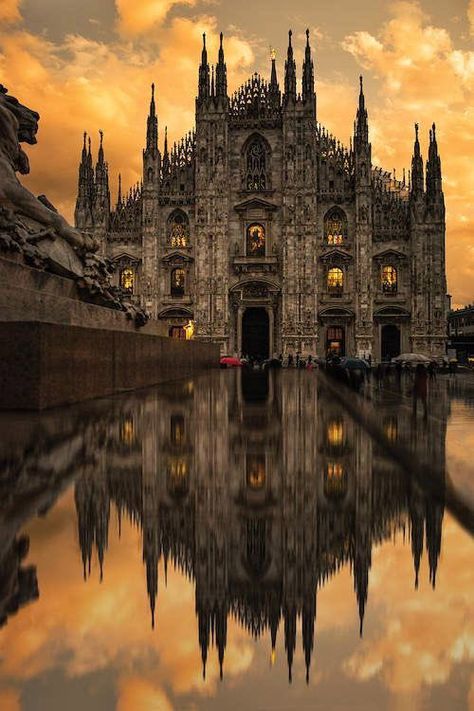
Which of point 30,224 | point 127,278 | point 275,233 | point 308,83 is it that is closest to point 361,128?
point 308,83

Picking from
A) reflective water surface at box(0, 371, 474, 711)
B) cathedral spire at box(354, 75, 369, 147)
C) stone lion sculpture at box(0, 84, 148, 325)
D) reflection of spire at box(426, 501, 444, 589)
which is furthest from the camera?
cathedral spire at box(354, 75, 369, 147)

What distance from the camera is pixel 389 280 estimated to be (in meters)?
41.6

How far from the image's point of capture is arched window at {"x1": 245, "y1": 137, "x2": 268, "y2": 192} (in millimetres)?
42062

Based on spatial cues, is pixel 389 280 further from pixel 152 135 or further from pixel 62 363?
pixel 62 363

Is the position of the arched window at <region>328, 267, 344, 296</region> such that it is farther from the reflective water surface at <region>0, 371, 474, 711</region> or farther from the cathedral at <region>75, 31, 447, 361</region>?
the reflective water surface at <region>0, 371, 474, 711</region>

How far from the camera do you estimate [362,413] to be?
7883mm

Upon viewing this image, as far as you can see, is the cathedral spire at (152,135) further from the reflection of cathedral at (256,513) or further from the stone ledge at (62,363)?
the reflection of cathedral at (256,513)

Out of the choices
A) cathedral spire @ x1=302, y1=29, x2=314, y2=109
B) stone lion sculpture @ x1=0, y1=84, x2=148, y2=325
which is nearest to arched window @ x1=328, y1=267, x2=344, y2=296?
cathedral spire @ x1=302, y1=29, x2=314, y2=109

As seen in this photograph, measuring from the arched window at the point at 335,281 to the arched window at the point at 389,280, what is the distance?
3.04 metres

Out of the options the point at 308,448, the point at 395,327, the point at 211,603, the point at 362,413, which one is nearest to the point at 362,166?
the point at 395,327

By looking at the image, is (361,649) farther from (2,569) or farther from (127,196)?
(127,196)

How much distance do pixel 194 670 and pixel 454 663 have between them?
644 mm

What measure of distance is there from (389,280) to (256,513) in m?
40.8

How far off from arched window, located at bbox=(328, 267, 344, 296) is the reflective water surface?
126 feet
